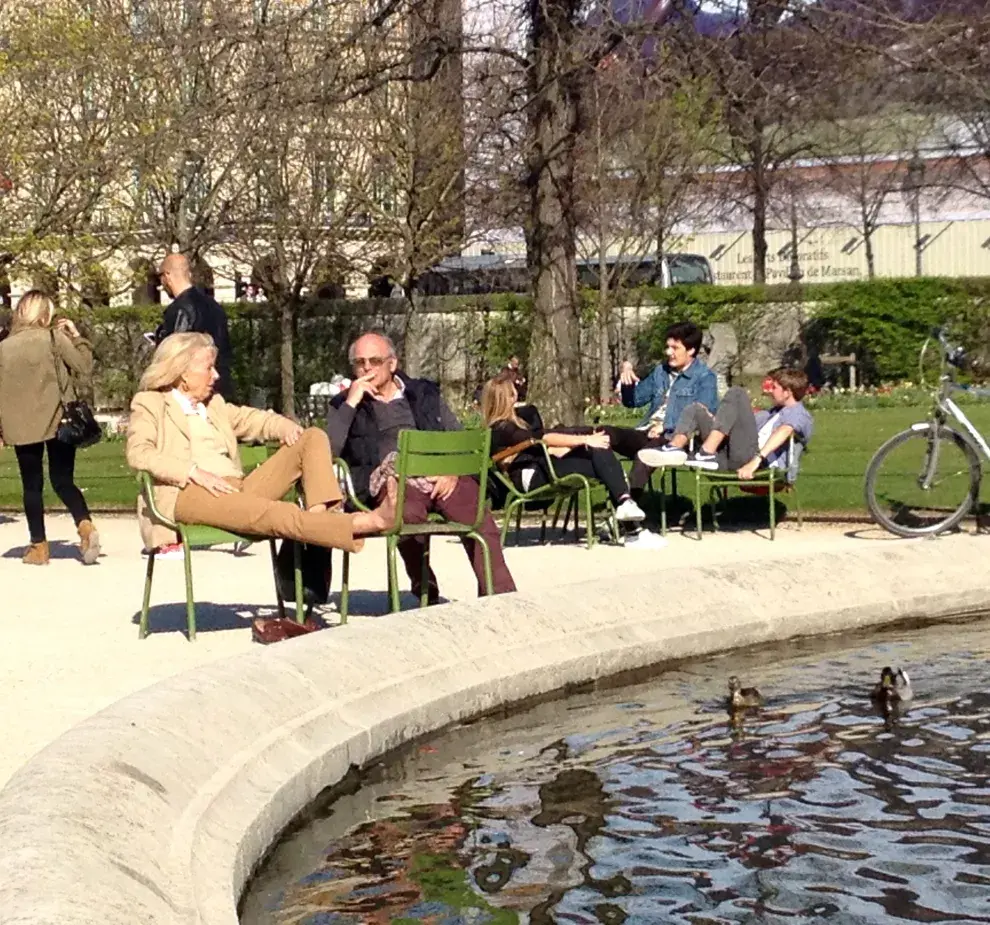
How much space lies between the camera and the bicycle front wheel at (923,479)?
12.5 meters

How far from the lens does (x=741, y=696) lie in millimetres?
7688

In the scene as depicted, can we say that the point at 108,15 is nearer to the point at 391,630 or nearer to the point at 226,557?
the point at 226,557

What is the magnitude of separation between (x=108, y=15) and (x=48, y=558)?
13.8 meters

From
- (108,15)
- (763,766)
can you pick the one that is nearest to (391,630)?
A: (763,766)

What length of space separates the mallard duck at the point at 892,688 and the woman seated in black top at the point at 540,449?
4.70 metres

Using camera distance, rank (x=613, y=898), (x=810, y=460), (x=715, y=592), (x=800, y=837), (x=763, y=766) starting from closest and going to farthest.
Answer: (x=613, y=898), (x=800, y=837), (x=763, y=766), (x=715, y=592), (x=810, y=460)

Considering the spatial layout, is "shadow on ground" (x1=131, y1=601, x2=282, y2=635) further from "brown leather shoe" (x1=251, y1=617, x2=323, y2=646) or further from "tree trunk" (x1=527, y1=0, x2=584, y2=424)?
"tree trunk" (x1=527, y1=0, x2=584, y2=424)

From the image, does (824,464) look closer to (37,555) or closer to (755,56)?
(755,56)

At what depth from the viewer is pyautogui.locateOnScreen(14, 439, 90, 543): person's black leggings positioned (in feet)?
40.9

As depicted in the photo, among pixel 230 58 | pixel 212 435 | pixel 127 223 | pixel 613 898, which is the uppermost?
pixel 230 58

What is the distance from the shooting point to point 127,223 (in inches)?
1011

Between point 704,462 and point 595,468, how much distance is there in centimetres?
73

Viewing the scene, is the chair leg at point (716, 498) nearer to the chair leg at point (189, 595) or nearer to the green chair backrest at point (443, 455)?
the green chair backrest at point (443, 455)

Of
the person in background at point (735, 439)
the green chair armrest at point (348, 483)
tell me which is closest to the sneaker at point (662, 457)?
the person in background at point (735, 439)
